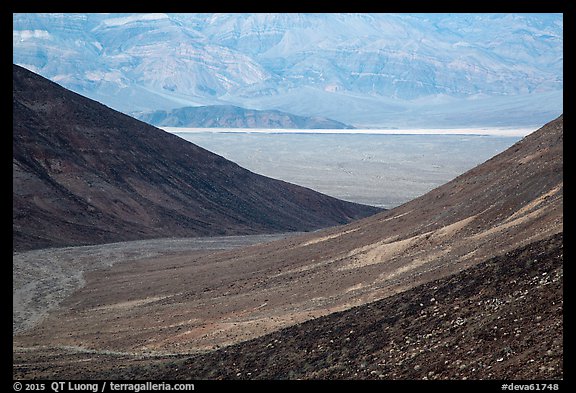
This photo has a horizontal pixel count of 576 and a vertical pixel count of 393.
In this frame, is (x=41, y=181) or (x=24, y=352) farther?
(x=41, y=181)

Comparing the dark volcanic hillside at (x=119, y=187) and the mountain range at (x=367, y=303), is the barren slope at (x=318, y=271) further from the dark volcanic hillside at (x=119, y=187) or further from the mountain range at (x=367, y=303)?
the dark volcanic hillside at (x=119, y=187)

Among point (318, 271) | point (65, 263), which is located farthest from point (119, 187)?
point (318, 271)

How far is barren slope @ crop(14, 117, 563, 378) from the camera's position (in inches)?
866

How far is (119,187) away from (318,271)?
1491 inches

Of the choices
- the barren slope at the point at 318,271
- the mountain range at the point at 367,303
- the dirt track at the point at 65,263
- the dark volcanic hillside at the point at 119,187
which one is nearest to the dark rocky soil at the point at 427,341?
the mountain range at the point at 367,303

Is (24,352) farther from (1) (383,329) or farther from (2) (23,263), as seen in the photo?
(2) (23,263)

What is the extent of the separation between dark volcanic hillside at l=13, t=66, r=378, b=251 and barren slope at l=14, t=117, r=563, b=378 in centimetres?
1660

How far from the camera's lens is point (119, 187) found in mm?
64688

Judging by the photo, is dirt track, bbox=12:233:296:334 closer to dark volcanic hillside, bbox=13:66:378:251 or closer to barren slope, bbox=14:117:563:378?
barren slope, bbox=14:117:563:378

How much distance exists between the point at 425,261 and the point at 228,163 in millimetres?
55519

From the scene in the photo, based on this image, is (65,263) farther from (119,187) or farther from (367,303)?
(367,303)

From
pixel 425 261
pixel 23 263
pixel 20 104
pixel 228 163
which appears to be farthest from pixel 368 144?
pixel 425 261

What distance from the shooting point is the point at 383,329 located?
57.2ft

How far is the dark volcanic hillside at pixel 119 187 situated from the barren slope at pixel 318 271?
654 inches
